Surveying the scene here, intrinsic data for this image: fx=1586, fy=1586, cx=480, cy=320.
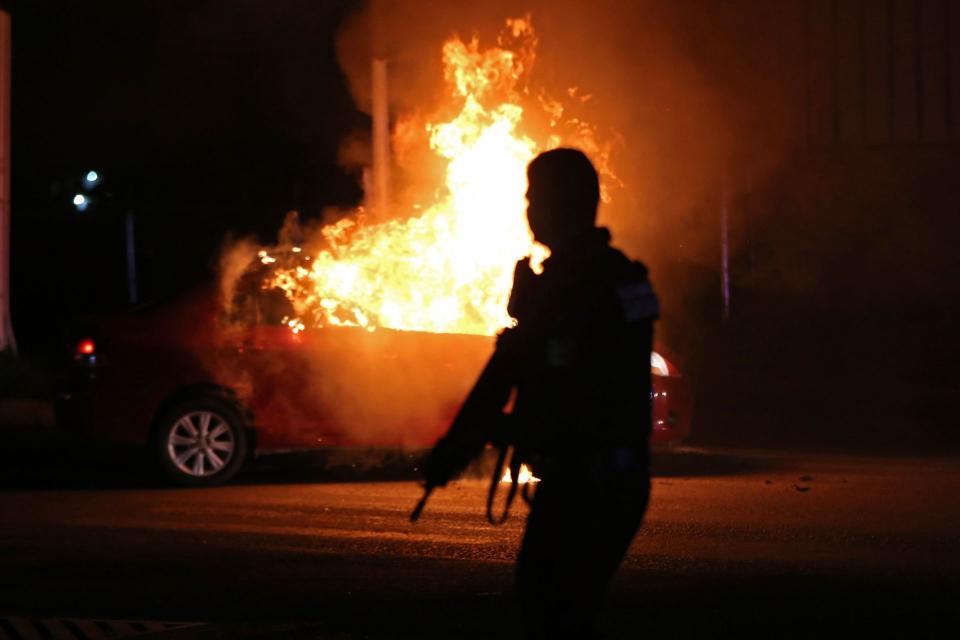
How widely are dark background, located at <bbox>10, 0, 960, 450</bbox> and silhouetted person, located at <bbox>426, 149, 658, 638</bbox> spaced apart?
1234cm

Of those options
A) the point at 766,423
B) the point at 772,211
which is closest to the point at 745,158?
the point at 772,211

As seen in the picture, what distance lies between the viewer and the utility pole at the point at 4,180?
65.6 ft

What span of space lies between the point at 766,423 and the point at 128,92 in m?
12.3

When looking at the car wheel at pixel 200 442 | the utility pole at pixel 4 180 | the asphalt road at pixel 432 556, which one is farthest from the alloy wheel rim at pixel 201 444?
the utility pole at pixel 4 180

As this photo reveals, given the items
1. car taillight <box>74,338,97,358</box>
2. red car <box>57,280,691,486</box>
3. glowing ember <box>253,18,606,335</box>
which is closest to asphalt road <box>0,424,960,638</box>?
red car <box>57,280,691,486</box>

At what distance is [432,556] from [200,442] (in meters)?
3.41

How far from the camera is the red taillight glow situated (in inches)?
432

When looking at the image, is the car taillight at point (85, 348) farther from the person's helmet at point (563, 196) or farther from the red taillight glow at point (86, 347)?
the person's helmet at point (563, 196)

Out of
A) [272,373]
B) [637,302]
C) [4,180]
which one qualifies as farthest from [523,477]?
[4,180]

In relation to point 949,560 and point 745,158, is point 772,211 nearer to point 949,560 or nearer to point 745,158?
point 745,158

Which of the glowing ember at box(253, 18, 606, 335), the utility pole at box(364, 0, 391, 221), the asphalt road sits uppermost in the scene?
the utility pole at box(364, 0, 391, 221)

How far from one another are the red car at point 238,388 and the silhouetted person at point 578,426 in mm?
7039

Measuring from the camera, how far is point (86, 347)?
1098cm

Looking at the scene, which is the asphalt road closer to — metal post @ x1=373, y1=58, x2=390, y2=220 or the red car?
the red car
